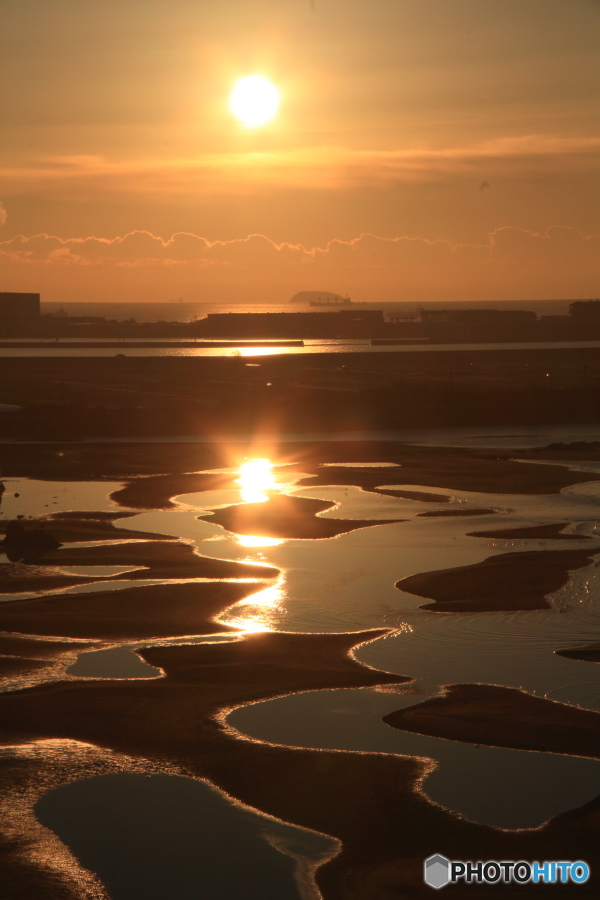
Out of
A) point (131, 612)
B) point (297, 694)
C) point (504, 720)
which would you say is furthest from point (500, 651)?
point (131, 612)

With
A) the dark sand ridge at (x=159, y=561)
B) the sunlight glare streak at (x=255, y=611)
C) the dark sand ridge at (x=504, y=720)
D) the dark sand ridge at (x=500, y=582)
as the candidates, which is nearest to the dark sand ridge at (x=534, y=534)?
the dark sand ridge at (x=500, y=582)

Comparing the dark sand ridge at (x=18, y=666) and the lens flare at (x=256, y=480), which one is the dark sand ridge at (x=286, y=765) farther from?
the lens flare at (x=256, y=480)

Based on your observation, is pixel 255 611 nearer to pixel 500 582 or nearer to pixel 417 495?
pixel 500 582

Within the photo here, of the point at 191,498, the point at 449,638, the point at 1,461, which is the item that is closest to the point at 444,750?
the point at 449,638

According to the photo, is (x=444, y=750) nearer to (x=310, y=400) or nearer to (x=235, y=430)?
(x=235, y=430)

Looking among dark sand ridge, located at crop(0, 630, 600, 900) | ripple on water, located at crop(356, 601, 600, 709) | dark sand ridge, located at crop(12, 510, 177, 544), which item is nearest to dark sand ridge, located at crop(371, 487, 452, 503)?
dark sand ridge, located at crop(12, 510, 177, 544)

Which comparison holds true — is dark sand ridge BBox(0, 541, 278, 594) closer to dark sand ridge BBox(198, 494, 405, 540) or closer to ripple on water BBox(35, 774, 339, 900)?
dark sand ridge BBox(198, 494, 405, 540)
